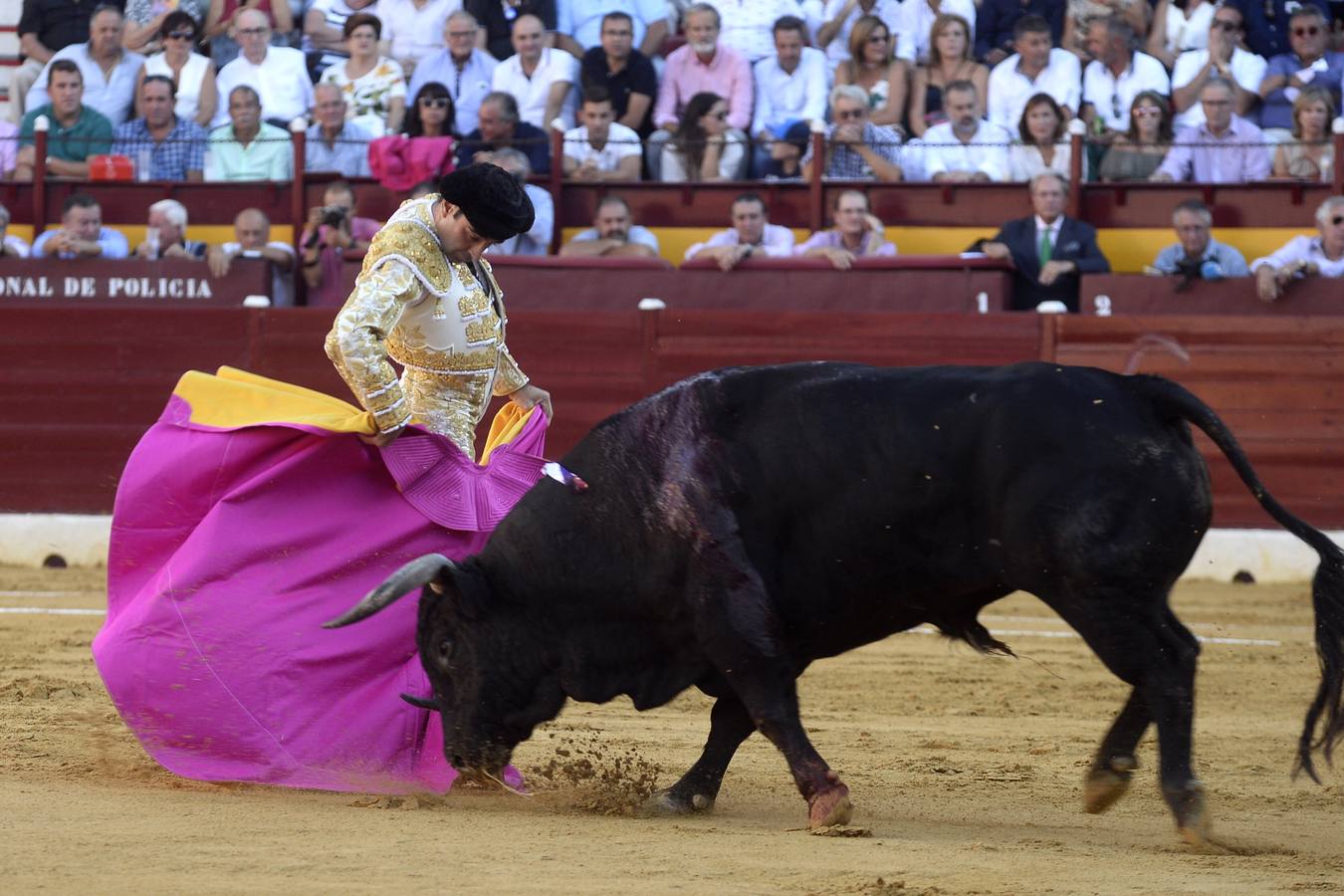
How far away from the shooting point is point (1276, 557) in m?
7.85

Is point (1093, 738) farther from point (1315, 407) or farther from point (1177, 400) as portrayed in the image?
point (1315, 407)

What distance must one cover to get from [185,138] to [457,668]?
587 cm

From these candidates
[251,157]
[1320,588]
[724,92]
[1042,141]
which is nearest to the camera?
[1320,588]

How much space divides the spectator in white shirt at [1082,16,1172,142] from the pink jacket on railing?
9.51ft

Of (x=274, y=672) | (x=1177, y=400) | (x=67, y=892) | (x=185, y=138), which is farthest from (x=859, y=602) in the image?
(x=185, y=138)

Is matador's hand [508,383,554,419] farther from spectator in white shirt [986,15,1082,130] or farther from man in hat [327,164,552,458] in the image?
spectator in white shirt [986,15,1082,130]

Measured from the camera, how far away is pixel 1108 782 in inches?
133

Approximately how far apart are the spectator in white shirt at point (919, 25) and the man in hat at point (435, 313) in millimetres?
5135

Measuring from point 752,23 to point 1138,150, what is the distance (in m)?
1.96

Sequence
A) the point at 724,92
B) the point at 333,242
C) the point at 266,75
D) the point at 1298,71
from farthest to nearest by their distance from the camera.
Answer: the point at 266,75
the point at 724,92
the point at 1298,71
the point at 333,242

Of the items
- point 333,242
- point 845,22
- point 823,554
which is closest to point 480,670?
point 823,554

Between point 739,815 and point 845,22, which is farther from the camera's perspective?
point 845,22

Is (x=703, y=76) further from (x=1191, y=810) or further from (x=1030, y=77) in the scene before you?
(x=1191, y=810)

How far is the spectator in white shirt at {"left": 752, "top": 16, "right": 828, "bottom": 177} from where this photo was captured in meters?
8.44
